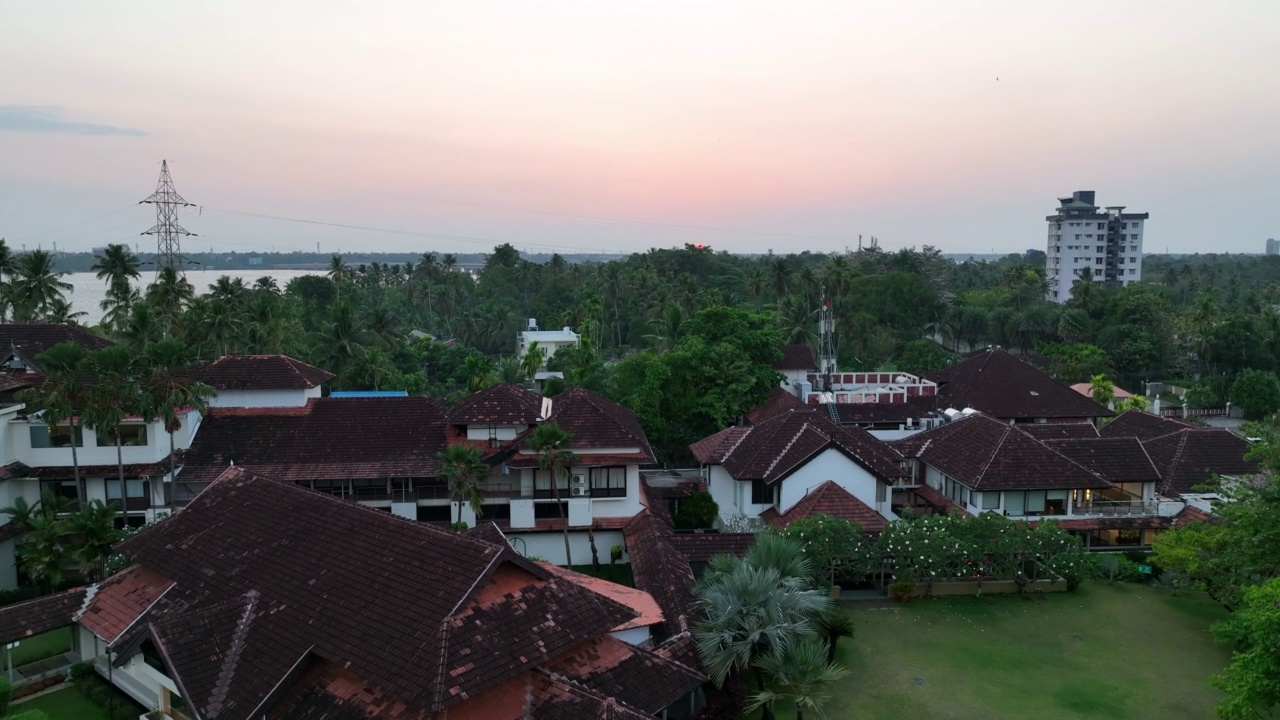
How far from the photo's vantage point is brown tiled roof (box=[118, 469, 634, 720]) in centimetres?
1575

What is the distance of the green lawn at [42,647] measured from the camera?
928 inches

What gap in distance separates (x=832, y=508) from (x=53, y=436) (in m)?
28.9

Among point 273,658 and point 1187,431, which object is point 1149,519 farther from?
point 273,658

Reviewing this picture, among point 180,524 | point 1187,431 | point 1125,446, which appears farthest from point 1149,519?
point 180,524

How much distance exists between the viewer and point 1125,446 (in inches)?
1380

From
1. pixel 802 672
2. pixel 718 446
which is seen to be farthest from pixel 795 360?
pixel 802 672

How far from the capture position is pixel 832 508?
1211 inches

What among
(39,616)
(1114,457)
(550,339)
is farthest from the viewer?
(550,339)

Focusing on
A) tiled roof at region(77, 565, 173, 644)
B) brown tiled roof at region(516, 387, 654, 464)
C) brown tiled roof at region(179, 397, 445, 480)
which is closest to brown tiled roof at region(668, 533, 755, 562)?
brown tiled roof at region(516, 387, 654, 464)

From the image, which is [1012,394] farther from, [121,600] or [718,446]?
[121,600]

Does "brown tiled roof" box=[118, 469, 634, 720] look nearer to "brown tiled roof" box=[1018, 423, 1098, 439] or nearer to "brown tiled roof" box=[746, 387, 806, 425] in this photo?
"brown tiled roof" box=[746, 387, 806, 425]

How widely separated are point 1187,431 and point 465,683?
116 ft

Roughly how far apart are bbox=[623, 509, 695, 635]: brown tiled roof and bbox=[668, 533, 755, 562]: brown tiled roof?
0.42 meters

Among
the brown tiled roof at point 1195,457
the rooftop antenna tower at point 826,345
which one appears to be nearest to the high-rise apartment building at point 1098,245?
Answer: the rooftop antenna tower at point 826,345
